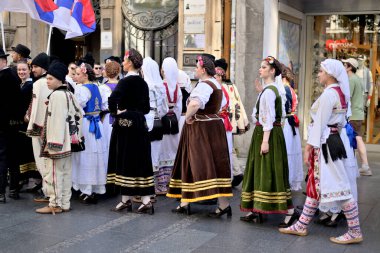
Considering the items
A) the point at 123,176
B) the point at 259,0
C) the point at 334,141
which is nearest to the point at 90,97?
the point at 123,176

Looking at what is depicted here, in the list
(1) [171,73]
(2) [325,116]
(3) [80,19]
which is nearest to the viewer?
(2) [325,116]

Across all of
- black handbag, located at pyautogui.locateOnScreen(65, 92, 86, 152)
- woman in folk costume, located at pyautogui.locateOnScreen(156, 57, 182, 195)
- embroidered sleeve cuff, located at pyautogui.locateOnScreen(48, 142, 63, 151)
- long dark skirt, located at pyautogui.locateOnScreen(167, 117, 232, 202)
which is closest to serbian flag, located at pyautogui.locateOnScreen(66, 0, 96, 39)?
woman in folk costume, located at pyautogui.locateOnScreen(156, 57, 182, 195)

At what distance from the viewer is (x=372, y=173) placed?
1032cm

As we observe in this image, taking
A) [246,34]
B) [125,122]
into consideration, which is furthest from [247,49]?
[125,122]

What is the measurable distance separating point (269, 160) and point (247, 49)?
5.27 metres

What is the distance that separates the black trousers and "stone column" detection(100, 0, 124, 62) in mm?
5340

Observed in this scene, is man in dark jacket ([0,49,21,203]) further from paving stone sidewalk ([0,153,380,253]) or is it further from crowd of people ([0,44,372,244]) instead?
paving stone sidewalk ([0,153,380,253])

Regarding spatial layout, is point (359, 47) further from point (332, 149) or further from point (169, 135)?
point (332, 149)

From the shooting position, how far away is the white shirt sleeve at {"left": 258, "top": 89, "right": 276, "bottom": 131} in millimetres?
6426

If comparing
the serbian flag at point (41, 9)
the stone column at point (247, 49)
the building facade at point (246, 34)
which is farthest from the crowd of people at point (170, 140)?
the building facade at point (246, 34)

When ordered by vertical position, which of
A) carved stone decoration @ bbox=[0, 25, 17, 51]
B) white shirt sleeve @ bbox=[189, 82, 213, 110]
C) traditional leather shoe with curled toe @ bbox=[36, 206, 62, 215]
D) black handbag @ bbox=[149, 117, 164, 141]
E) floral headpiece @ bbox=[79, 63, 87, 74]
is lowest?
traditional leather shoe with curled toe @ bbox=[36, 206, 62, 215]

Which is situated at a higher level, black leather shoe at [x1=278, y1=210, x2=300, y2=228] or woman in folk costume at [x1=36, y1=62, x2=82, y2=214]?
woman in folk costume at [x1=36, y1=62, x2=82, y2=214]

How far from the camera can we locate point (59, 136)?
23.0 feet

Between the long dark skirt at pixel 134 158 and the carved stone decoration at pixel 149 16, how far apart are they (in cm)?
571
